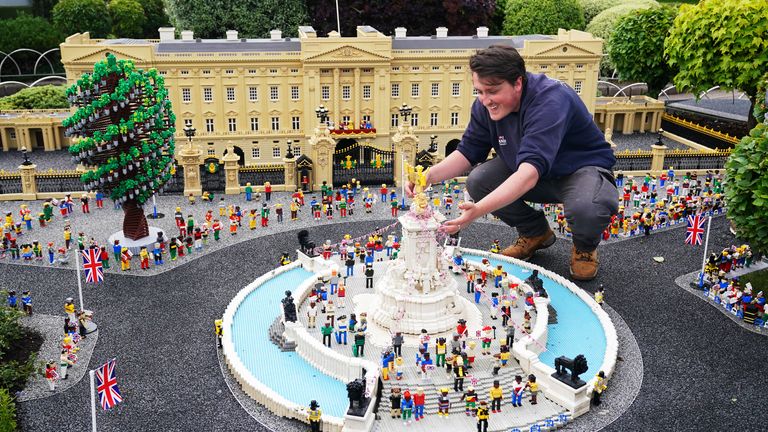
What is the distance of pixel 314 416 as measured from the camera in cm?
2112

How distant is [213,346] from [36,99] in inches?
1709

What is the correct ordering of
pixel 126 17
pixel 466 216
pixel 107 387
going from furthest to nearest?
pixel 126 17 < pixel 107 387 < pixel 466 216

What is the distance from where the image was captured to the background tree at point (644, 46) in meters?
58.4

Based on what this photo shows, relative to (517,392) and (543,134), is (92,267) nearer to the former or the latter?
(517,392)

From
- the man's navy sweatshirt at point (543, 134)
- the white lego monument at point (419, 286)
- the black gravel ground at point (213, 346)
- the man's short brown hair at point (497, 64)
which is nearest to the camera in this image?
the man's short brown hair at point (497, 64)

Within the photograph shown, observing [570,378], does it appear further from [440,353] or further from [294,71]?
[294,71]

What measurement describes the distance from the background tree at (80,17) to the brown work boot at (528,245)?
Answer: 65903mm

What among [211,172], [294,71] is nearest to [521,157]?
[211,172]

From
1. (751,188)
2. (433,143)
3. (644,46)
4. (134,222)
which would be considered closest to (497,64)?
(751,188)

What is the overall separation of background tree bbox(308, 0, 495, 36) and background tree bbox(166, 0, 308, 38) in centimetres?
246

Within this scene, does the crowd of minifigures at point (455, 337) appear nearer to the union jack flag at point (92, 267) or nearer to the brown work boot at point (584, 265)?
the brown work boot at point (584, 265)

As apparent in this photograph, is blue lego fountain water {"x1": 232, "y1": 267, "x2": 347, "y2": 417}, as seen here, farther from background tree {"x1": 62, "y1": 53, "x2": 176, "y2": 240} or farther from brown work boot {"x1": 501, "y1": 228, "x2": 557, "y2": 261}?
brown work boot {"x1": 501, "y1": 228, "x2": 557, "y2": 261}

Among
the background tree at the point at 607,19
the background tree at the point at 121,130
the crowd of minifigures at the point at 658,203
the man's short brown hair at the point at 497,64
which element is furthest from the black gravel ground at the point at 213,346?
the background tree at the point at 607,19

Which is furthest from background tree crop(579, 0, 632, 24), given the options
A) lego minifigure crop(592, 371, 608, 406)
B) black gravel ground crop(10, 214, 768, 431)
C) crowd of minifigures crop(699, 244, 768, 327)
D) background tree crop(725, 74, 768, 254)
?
lego minifigure crop(592, 371, 608, 406)
